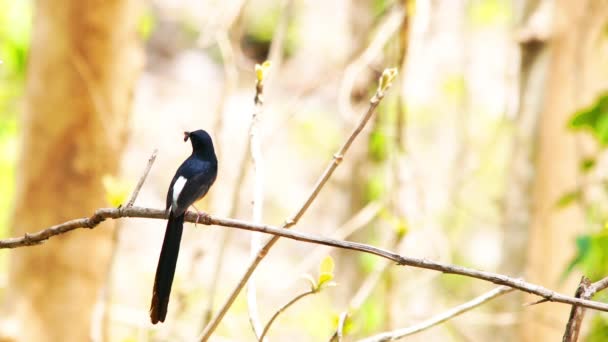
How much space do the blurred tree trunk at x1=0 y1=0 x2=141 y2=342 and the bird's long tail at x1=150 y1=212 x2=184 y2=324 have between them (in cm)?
195

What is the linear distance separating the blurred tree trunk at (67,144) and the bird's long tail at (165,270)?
6.39 ft

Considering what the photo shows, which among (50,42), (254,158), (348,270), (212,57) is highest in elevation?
(212,57)

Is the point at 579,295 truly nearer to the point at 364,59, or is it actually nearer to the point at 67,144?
the point at 364,59

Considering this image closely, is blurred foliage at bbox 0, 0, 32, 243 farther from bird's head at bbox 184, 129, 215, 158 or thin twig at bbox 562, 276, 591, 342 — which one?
thin twig at bbox 562, 276, 591, 342

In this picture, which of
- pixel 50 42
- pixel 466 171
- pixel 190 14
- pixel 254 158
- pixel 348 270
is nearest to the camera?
pixel 254 158

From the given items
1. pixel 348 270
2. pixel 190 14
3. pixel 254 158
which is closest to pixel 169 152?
pixel 190 14

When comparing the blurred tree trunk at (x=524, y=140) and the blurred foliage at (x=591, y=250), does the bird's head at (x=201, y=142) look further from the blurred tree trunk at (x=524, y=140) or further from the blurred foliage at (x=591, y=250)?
the blurred tree trunk at (x=524, y=140)

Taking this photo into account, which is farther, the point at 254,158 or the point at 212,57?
the point at 212,57

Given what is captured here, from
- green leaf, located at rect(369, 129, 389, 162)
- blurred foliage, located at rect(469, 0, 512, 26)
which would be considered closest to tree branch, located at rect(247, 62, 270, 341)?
green leaf, located at rect(369, 129, 389, 162)

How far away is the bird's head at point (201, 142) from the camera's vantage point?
111 cm

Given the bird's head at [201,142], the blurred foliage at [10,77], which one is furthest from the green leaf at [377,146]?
the bird's head at [201,142]

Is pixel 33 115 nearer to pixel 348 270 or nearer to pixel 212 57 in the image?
pixel 348 270

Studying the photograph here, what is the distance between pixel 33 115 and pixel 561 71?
2152mm

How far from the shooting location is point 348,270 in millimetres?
3723
